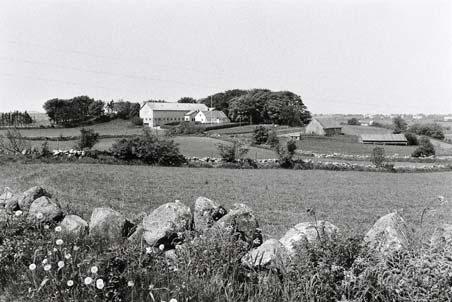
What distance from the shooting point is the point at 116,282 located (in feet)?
15.5

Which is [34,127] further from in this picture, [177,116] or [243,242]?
[243,242]

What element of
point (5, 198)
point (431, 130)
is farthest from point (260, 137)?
point (431, 130)

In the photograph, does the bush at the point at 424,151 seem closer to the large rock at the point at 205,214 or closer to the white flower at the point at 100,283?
the large rock at the point at 205,214

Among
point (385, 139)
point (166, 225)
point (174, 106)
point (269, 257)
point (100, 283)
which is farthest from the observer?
point (174, 106)

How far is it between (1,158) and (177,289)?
32389 millimetres

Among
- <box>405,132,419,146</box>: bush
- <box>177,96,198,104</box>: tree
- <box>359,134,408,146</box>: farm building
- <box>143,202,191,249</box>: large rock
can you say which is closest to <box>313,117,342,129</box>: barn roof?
<box>359,134,408,146</box>: farm building

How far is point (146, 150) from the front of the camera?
37188 millimetres

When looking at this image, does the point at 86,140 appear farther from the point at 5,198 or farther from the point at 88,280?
the point at 88,280

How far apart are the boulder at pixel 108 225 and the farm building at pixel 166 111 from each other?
4236 inches

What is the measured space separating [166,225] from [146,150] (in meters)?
31.5

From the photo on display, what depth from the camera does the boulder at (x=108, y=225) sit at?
6.53m

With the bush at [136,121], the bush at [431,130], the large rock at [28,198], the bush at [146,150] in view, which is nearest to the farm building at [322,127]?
the bush at [431,130]

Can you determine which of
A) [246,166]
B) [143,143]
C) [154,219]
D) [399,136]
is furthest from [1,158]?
[399,136]

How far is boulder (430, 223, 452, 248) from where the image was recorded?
4.58 m
